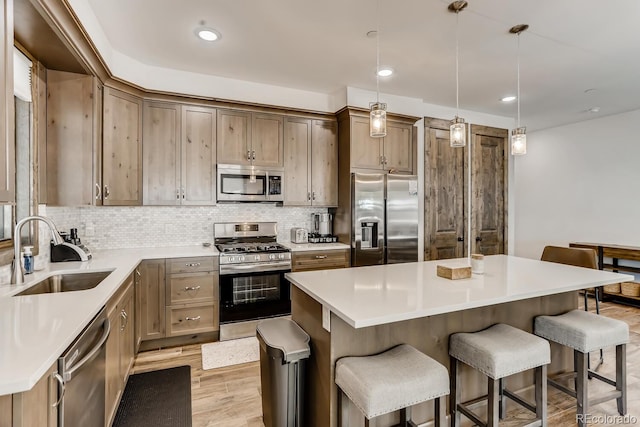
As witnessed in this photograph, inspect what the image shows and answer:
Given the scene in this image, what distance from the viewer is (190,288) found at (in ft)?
10.6

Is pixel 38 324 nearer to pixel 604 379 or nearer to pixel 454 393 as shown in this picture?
pixel 454 393

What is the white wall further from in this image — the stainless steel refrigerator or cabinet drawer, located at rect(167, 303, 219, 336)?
cabinet drawer, located at rect(167, 303, 219, 336)

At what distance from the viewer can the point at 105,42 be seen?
2924 millimetres

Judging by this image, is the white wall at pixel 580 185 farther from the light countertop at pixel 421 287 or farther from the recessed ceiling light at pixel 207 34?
the recessed ceiling light at pixel 207 34

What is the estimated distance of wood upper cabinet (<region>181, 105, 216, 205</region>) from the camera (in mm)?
3500

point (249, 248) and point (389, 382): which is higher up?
point (249, 248)

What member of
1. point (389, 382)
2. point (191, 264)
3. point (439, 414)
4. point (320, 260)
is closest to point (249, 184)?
point (191, 264)

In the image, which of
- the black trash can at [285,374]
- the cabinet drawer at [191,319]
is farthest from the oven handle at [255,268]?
the black trash can at [285,374]

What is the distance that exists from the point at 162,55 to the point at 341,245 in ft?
9.07

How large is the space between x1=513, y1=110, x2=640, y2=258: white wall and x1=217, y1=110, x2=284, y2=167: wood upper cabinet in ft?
16.1

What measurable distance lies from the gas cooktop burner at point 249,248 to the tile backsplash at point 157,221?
0.35 meters

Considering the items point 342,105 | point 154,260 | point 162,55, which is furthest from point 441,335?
point 162,55

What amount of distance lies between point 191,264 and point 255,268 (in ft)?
2.06

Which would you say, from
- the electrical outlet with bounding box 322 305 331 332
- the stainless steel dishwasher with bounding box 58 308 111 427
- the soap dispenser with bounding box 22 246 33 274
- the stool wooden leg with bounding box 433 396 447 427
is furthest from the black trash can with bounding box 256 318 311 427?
the soap dispenser with bounding box 22 246 33 274
